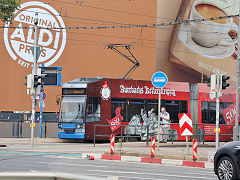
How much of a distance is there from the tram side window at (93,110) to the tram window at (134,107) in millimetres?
1712

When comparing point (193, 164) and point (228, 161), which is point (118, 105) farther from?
point (228, 161)

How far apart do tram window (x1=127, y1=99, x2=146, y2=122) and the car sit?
1846 centimetres

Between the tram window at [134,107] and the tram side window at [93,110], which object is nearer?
the tram side window at [93,110]

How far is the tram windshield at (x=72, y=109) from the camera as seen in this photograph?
28.7 m

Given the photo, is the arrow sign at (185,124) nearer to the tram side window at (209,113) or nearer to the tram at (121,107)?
the tram at (121,107)

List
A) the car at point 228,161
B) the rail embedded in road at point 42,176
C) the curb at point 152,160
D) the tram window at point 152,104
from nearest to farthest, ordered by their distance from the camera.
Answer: the rail embedded in road at point 42,176 < the car at point 228,161 < the curb at point 152,160 < the tram window at point 152,104

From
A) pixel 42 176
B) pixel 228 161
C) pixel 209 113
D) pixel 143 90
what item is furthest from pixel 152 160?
pixel 209 113

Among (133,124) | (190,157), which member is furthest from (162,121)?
(190,157)

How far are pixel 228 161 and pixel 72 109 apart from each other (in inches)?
744

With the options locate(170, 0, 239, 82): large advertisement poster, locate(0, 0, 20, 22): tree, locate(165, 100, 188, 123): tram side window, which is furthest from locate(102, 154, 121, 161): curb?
locate(170, 0, 239, 82): large advertisement poster

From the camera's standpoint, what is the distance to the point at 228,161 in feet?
35.2

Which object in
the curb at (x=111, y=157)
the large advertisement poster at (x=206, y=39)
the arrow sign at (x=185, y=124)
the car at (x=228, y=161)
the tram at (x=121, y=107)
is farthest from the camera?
the large advertisement poster at (x=206, y=39)

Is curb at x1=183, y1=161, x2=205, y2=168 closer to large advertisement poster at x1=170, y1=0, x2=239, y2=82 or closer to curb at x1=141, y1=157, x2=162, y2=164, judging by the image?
curb at x1=141, y1=157, x2=162, y2=164

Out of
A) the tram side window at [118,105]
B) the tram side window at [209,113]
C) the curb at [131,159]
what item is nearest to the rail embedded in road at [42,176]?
the curb at [131,159]
